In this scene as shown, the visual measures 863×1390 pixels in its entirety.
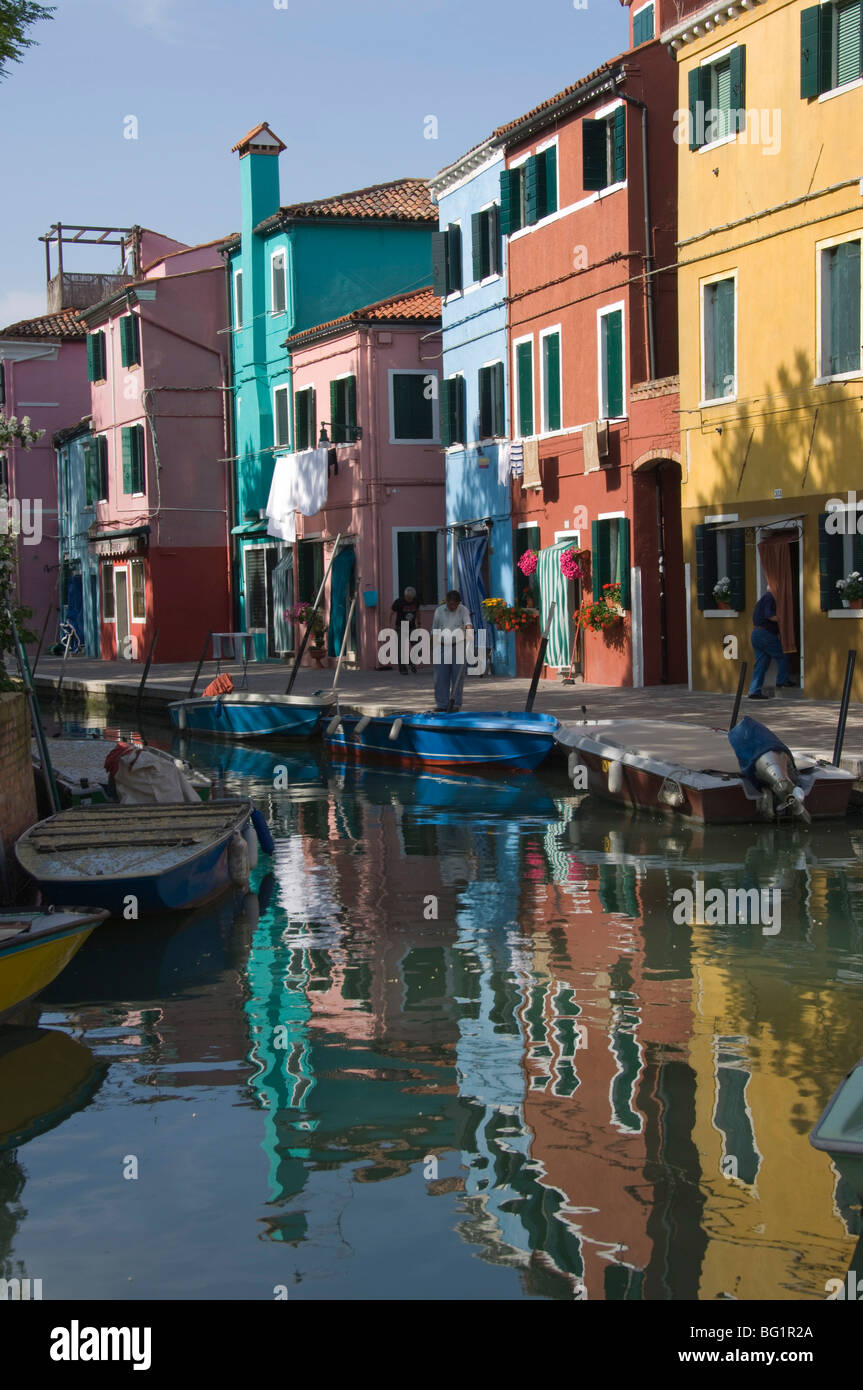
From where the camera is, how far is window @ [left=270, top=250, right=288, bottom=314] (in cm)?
3581

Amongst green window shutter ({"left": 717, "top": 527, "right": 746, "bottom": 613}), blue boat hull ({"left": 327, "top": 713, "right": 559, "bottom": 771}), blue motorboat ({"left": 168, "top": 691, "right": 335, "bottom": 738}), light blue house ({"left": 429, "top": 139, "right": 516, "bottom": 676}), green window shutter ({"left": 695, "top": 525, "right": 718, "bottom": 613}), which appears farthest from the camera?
light blue house ({"left": 429, "top": 139, "right": 516, "bottom": 676})

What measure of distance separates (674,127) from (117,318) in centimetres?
2018

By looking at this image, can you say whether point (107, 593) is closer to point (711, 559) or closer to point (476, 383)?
point (476, 383)

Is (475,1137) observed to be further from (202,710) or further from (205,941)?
(202,710)

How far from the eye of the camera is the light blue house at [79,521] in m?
44.8

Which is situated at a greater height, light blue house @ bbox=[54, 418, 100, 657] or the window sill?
the window sill

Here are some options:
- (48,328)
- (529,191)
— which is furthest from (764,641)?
(48,328)

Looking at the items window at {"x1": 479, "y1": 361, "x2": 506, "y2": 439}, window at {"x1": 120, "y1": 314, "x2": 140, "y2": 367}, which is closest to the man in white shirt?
window at {"x1": 479, "y1": 361, "x2": 506, "y2": 439}

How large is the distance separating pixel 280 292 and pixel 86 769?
21.6 metres

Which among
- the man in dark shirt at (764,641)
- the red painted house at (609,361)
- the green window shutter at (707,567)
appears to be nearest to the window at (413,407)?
the red painted house at (609,361)

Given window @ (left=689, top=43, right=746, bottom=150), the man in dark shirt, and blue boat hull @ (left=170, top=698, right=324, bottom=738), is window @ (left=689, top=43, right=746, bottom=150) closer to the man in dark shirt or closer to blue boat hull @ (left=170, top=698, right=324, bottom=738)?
the man in dark shirt

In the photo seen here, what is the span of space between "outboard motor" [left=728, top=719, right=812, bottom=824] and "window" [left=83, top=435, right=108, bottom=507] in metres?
31.7

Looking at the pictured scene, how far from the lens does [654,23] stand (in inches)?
1131
